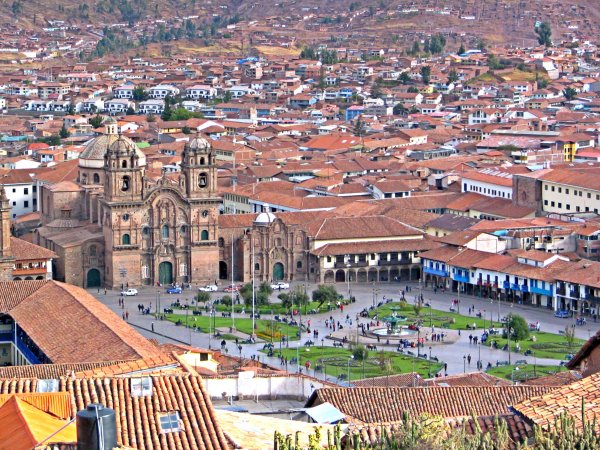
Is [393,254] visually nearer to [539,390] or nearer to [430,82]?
[539,390]

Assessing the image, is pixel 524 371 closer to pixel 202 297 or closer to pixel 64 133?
pixel 202 297

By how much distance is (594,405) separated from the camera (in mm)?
18359

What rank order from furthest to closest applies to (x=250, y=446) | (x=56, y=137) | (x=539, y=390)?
(x=56, y=137)
(x=539, y=390)
(x=250, y=446)

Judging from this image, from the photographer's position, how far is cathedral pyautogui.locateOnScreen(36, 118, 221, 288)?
232 ft

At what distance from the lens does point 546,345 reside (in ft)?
184

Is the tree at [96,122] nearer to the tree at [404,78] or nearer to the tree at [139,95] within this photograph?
the tree at [139,95]

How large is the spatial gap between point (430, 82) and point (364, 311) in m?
103

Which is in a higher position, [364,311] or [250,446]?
[250,446]

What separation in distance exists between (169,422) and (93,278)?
52.1m

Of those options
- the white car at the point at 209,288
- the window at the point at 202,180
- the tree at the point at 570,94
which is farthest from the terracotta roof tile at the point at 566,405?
the tree at the point at 570,94

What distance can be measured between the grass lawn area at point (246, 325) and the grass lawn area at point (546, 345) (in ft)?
24.5

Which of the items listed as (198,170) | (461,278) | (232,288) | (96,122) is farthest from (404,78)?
(232,288)


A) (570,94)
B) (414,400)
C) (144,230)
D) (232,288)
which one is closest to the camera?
(414,400)

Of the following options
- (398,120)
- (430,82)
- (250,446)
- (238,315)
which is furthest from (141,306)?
(430,82)
